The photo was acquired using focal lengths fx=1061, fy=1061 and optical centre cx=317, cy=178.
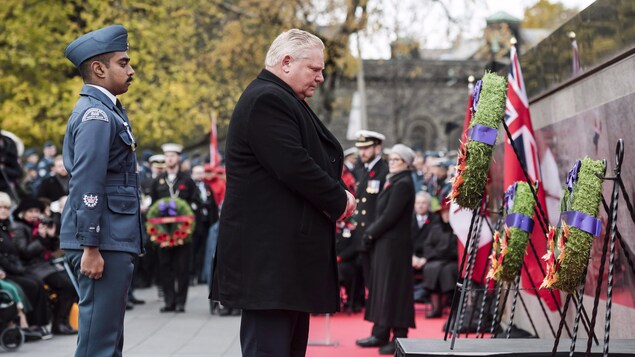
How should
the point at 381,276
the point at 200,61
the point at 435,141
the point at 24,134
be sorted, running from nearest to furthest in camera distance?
the point at 381,276
the point at 24,134
the point at 200,61
the point at 435,141

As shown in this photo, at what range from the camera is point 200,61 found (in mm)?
28969

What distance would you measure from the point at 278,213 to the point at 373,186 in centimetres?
704

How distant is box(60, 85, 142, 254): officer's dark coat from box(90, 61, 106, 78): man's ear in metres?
0.09

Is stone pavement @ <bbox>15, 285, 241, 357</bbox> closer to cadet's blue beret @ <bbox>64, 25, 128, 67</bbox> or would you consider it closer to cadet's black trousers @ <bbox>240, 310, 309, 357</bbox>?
cadet's blue beret @ <bbox>64, 25, 128, 67</bbox>

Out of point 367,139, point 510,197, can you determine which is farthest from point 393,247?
point 510,197

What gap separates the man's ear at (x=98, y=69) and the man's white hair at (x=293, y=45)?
1132 millimetres

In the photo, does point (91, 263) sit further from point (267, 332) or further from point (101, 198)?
point (267, 332)

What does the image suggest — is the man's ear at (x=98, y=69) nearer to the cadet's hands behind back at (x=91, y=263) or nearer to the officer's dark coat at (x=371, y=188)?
the cadet's hands behind back at (x=91, y=263)

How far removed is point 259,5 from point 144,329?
14.7 m

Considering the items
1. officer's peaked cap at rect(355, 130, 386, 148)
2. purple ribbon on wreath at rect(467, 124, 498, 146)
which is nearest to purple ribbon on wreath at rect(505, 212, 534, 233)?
purple ribbon on wreath at rect(467, 124, 498, 146)

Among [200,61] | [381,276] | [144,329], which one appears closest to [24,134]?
[200,61]

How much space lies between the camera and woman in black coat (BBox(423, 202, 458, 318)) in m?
14.1

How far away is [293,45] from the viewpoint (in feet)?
17.9

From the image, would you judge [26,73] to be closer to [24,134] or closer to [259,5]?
[24,134]
